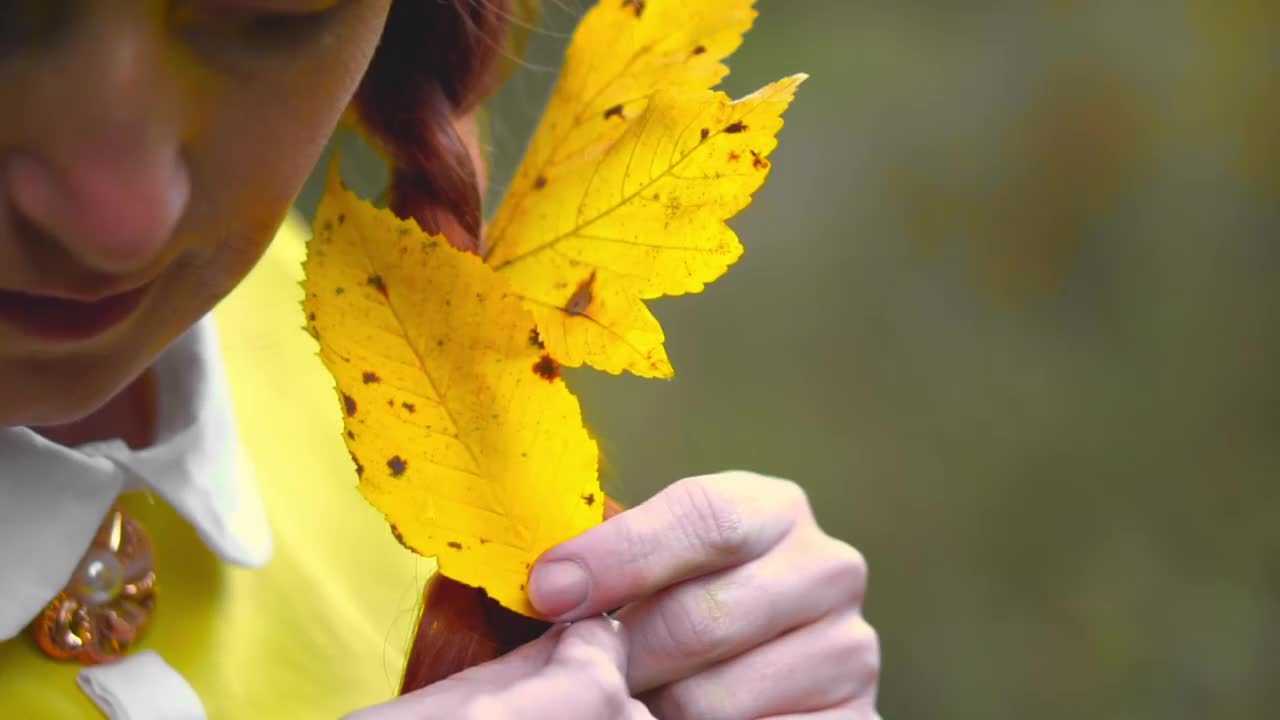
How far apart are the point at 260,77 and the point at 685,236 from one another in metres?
0.13

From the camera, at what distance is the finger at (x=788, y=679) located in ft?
1.37

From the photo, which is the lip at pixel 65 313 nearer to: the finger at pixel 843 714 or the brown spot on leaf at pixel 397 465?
the brown spot on leaf at pixel 397 465

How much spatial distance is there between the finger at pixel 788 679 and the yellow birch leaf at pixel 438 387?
9 centimetres

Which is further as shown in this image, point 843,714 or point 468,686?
point 843,714

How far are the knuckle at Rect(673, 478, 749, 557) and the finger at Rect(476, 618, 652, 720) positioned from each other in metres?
0.05

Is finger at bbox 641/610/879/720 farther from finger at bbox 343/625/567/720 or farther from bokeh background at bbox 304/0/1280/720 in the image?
bokeh background at bbox 304/0/1280/720

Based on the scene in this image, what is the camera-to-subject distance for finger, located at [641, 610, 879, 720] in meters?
0.42

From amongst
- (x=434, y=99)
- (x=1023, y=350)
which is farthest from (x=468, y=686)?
(x=1023, y=350)

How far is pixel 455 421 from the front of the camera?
14.1 inches

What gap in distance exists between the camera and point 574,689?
35cm

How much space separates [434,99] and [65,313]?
19 centimetres

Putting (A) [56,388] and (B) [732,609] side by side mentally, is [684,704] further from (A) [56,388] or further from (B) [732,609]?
(A) [56,388]

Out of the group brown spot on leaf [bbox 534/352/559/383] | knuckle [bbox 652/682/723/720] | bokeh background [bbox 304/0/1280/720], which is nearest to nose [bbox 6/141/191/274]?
brown spot on leaf [bbox 534/352/559/383]

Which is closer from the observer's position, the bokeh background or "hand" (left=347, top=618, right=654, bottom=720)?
"hand" (left=347, top=618, right=654, bottom=720)
